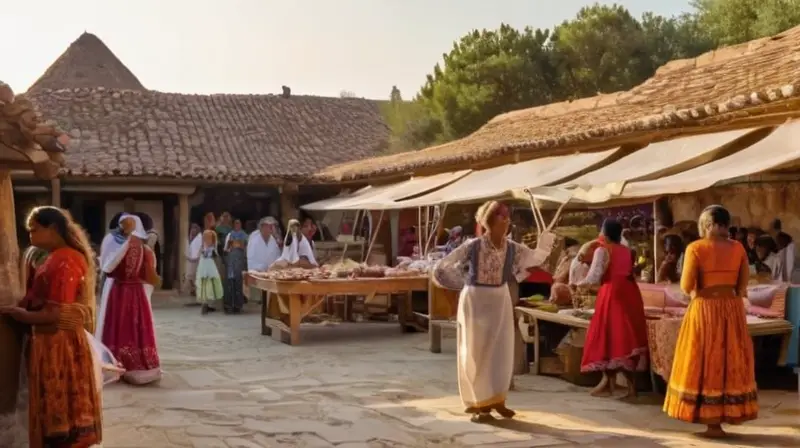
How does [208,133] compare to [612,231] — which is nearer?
[612,231]

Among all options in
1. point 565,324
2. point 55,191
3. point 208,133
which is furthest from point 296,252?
point 208,133

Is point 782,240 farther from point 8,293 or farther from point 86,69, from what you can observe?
point 86,69

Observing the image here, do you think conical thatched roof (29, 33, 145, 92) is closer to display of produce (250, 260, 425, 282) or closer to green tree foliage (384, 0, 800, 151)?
green tree foliage (384, 0, 800, 151)

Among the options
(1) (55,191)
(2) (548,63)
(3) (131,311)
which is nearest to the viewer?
(3) (131,311)

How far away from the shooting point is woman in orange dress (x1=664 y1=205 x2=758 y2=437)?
5.72 m

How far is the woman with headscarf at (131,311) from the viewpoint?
7988 millimetres

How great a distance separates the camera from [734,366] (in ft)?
18.7

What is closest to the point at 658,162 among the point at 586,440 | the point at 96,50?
the point at 586,440

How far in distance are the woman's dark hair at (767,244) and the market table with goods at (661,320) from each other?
5.88 feet

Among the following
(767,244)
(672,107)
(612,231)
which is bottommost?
(767,244)

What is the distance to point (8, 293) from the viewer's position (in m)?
5.00

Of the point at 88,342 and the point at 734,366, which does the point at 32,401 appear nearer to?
the point at 88,342

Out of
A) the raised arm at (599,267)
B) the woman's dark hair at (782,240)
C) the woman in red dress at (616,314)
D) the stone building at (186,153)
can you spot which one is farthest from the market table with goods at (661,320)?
the stone building at (186,153)

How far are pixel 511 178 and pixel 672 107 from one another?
1925 millimetres
